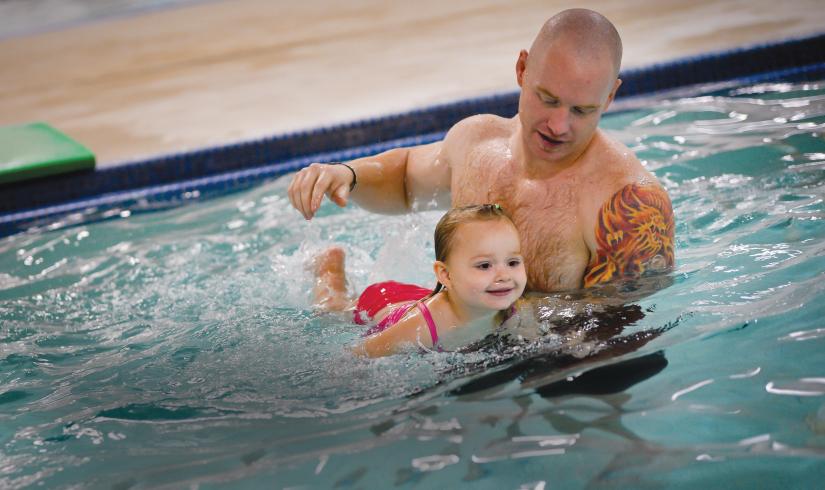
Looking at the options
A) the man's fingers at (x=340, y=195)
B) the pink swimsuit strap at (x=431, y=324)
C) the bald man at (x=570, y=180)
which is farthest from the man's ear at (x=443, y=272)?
the man's fingers at (x=340, y=195)

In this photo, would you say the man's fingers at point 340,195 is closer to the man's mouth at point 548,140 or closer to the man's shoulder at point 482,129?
the man's shoulder at point 482,129

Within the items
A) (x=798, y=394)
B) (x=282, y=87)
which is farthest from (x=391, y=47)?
(x=798, y=394)

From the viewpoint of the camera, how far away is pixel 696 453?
6.74ft

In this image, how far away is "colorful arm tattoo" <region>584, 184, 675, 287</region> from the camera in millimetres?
2641

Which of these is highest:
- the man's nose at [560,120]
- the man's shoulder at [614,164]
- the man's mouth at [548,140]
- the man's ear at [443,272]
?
the man's nose at [560,120]

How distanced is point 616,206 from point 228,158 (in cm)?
348

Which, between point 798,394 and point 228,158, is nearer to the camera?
point 798,394

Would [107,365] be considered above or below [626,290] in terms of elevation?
below

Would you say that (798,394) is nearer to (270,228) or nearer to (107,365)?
(107,365)

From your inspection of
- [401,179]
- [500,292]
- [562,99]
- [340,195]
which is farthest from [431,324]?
[401,179]

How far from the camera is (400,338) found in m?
2.69

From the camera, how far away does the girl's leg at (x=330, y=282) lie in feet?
10.7

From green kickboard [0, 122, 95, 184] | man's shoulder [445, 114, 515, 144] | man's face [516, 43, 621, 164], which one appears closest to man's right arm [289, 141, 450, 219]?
man's shoulder [445, 114, 515, 144]

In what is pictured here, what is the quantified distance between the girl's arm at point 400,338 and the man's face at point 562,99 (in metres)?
0.65
